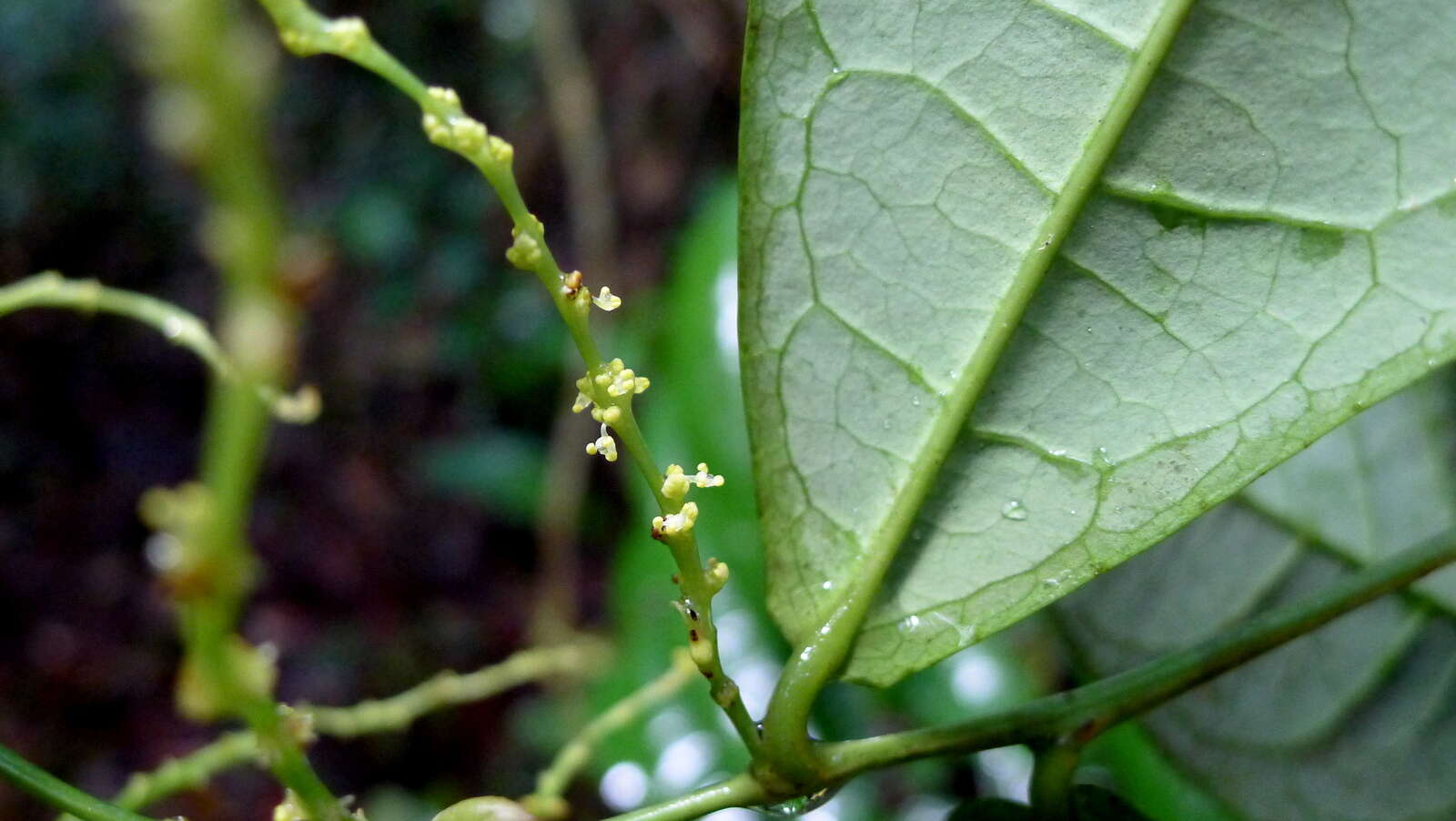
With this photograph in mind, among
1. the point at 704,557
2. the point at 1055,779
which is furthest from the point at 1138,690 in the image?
the point at 704,557

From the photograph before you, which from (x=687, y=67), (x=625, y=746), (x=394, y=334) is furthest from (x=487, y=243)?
(x=625, y=746)

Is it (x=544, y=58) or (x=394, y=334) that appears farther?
(x=394, y=334)

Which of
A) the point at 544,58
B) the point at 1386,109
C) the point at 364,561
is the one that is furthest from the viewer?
the point at 364,561

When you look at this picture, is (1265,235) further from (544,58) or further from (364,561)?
(364,561)

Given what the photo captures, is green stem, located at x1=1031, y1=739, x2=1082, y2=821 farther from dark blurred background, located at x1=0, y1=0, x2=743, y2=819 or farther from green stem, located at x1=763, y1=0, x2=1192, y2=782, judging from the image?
dark blurred background, located at x1=0, y1=0, x2=743, y2=819

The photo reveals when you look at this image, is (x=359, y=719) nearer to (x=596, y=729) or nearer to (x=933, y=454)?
(x=596, y=729)

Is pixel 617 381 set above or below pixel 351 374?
below
